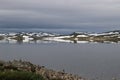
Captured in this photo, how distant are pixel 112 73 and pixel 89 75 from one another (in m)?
3.84

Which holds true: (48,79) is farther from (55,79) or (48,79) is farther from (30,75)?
(30,75)

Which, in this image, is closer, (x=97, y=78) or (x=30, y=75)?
(x=30, y=75)

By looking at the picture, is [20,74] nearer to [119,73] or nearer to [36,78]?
[36,78]

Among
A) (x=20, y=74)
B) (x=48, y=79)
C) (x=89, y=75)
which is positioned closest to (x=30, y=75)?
(x=20, y=74)

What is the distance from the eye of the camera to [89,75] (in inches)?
1921

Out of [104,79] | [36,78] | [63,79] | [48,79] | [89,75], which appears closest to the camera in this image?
[36,78]

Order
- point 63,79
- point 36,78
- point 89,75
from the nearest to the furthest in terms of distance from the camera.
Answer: point 36,78 < point 63,79 < point 89,75

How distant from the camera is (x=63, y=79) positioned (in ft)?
105

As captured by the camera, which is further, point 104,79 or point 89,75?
point 89,75

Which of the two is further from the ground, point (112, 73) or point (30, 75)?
point (30, 75)

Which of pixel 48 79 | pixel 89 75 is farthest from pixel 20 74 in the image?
pixel 89 75

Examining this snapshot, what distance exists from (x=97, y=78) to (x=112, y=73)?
5.77 m

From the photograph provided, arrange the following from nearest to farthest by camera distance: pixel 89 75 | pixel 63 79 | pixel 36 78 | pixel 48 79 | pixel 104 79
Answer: pixel 36 78
pixel 48 79
pixel 63 79
pixel 104 79
pixel 89 75

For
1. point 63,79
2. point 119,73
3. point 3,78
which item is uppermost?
point 3,78
